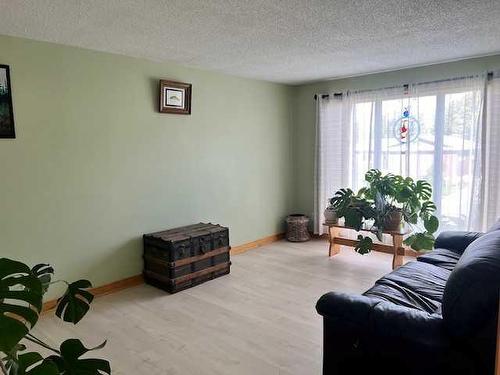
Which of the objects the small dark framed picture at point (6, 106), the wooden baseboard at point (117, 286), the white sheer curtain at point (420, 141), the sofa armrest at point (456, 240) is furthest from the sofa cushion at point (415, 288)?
the small dark framed picture at point (6, 106)

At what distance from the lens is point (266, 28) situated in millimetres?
2693

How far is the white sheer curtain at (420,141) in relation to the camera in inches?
151

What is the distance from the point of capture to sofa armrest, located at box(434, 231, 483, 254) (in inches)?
123

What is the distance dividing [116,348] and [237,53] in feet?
8.55

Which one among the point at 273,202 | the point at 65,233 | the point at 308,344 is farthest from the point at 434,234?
the point at 65,233

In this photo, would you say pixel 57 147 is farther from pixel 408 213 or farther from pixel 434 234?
pixel 434 234

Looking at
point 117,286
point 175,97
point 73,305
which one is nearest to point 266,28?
point 175,97

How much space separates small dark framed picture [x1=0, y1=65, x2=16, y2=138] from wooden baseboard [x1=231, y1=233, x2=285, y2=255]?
2.73 m

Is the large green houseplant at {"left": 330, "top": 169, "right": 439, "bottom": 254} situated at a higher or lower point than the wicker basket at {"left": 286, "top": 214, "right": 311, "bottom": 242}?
higher

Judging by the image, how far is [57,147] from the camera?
3.12m

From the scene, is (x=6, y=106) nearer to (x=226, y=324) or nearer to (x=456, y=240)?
(x=226, y=324)

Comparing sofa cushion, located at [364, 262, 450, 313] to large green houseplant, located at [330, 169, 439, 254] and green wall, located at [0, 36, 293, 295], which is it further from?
green wall, located at [0, 36, 293, 295]

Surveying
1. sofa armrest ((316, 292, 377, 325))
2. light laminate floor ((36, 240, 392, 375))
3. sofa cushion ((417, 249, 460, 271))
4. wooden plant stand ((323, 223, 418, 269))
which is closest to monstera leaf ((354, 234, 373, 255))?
wooden plant stand ((323, 223, 418, 269))

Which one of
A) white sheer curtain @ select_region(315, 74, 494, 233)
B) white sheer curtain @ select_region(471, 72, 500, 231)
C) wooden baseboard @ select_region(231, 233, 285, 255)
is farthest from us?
wooden baseboard @ select_region(231, 233, 285, 255)
